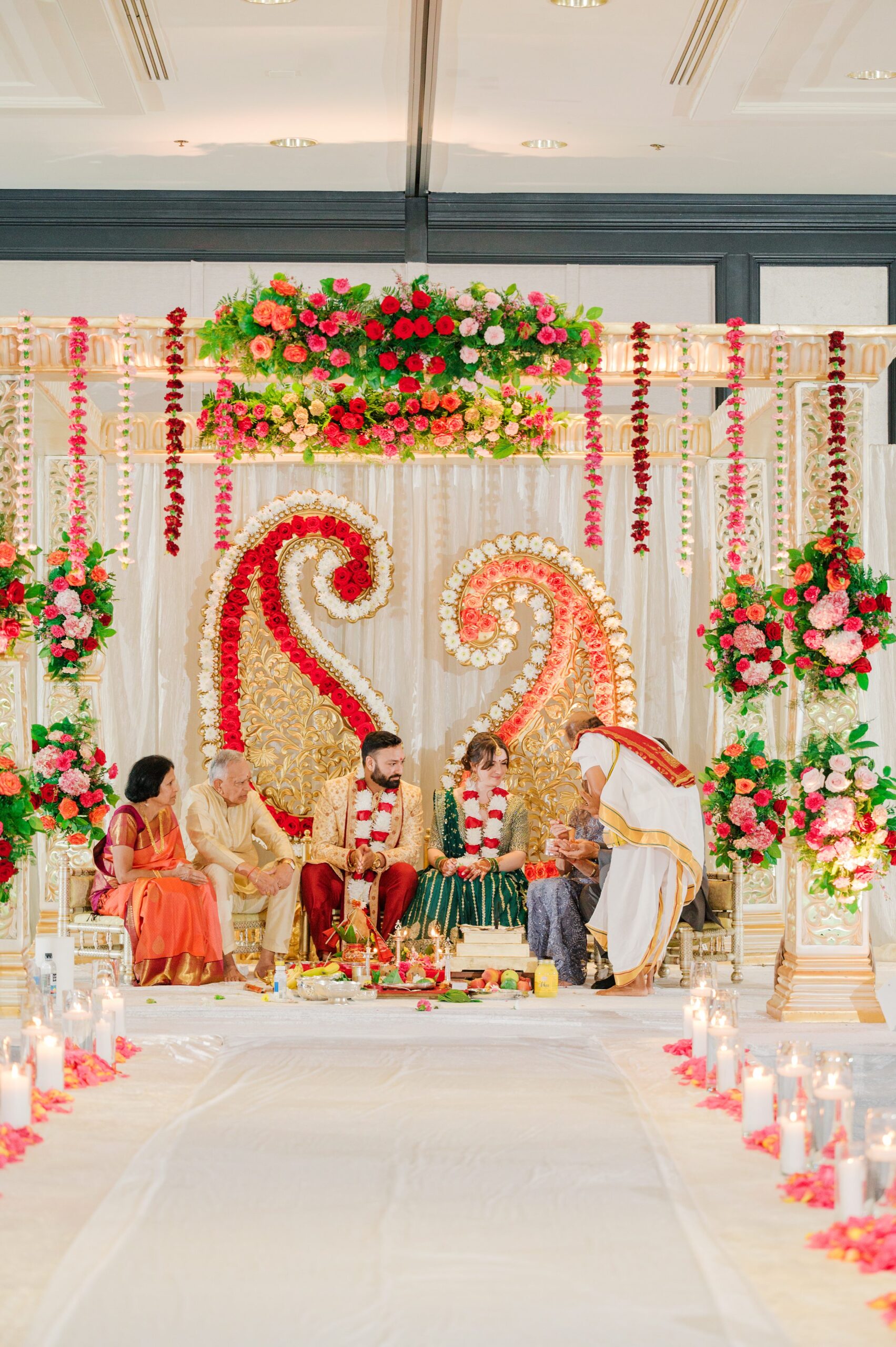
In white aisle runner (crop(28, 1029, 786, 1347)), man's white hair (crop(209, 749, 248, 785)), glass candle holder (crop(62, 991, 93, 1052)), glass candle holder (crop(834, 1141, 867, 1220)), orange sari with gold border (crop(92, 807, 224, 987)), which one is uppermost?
man's white hair (crop(209, 749, 248, 785))

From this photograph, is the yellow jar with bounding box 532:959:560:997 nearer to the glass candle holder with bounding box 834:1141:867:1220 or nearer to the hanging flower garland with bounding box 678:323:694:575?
the hanging flower garland with bounding box 678:323:694:575

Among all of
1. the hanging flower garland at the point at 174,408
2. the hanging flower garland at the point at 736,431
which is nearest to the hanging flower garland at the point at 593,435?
the hanging flower garland at the point at 736,431

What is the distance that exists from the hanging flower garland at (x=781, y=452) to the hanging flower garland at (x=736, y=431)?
160 millimetres

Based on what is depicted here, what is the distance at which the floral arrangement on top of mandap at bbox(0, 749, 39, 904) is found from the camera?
630cm

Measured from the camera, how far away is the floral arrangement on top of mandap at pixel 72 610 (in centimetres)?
700

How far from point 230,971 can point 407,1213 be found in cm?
412

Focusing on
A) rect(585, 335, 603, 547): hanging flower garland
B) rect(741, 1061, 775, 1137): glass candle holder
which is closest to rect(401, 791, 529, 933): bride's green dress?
rect(585, 335, 603, 547): hanging flower garland

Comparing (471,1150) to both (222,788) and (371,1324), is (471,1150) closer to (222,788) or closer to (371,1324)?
(371,1324)

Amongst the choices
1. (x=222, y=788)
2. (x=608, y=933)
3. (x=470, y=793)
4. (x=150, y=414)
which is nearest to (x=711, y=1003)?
(x=608, y=933)

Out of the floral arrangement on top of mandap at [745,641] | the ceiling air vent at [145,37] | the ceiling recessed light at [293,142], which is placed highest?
the ceiling recessed light at [293,142]

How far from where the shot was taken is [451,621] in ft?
28.4

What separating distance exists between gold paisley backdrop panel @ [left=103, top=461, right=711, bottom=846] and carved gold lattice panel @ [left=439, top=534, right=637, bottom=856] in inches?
10.4

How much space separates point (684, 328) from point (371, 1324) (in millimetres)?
4999

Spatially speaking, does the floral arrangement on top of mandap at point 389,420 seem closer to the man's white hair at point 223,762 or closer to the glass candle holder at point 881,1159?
the man's white hair at point 223,762
